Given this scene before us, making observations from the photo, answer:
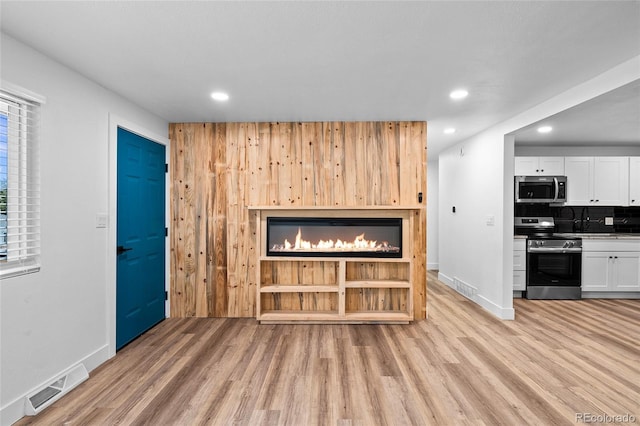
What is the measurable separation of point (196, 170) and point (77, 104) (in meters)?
1.50

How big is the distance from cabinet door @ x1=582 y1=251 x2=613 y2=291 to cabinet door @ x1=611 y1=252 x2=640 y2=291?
101 millimetres

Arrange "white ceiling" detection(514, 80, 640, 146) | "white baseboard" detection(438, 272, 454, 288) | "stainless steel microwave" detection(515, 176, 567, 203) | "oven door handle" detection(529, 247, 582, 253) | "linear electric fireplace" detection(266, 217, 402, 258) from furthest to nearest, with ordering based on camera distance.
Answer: "white baseboard" detection(438, 272, 454, 288) < "stainless steel microwave" detection(515, 176, 567, 203) < "oven door handle" detection(529, 247, 582, 253) < "linear electric fireplace" detection(266, 217, 402, 258) < "white ceiling" detection(514, 80, 640, 146)

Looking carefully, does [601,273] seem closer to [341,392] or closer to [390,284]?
[390,284]

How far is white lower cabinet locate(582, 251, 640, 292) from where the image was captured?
4836 millimetres

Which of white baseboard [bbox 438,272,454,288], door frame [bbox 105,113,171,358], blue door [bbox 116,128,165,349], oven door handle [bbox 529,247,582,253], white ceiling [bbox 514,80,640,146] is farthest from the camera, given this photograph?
white baseboard [bbox 438,272,454,288]

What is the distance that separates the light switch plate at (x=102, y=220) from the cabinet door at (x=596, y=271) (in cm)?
621

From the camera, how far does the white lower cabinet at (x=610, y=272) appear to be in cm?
484

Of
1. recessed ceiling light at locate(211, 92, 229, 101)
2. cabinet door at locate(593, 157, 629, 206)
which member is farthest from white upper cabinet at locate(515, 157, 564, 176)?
recessed ceiling light at locate(211, 92, 229, 101)

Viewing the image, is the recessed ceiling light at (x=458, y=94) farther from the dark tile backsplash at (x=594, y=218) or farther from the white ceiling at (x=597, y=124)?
the dark tile backsplash at (x=594, y=218)

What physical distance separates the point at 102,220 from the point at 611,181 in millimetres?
6898

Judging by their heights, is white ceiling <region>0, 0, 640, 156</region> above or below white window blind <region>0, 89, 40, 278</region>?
above

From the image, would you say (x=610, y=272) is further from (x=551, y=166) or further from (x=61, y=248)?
(x=61, y=248)

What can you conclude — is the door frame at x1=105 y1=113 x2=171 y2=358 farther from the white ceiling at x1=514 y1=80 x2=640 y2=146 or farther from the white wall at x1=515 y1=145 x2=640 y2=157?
the white wall at x1=515 y1=145 x2=640 y2=157

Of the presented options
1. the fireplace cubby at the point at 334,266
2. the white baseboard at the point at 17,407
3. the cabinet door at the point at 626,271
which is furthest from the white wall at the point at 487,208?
the white baseboard at the point at 17,407
